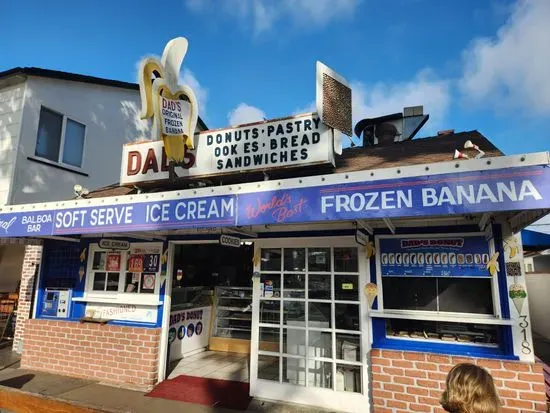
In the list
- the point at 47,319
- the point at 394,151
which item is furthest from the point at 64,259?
the point at 394,151

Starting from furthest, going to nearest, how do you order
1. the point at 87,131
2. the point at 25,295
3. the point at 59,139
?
the point at 87,131
the point at 59,139
the point at 25,295

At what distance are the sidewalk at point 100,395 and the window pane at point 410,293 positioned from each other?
6.26 feet

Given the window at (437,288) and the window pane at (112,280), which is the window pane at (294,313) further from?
the window pane at (112,280)

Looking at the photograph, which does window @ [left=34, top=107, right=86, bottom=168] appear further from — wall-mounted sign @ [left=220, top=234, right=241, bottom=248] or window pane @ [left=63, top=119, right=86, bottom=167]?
wall-mounted sign @ [left=220, top=234, right=241, bottom=248]

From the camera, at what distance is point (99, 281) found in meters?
7.36

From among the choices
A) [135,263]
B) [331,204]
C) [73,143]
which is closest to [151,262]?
[135,263]

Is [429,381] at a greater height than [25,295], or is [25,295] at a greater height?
[25,295]

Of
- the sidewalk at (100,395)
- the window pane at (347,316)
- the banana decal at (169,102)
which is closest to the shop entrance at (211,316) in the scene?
the sidewalk at (100,395)

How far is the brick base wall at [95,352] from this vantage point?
21.3 ft

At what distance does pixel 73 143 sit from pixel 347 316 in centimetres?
892

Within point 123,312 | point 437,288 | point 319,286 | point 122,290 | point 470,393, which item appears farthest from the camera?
point 122,290

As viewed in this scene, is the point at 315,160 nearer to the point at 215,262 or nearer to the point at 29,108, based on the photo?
the point at 215,262

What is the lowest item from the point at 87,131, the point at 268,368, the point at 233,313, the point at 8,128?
the point at 268,368

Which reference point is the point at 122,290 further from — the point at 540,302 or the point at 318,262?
the point at 540,302
